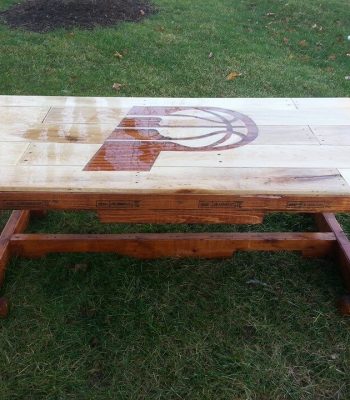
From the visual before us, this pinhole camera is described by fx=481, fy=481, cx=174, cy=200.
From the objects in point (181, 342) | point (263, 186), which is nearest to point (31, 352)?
point (181, 342)

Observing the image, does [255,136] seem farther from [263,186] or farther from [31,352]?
[31,352]

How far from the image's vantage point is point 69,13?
23.2 feet

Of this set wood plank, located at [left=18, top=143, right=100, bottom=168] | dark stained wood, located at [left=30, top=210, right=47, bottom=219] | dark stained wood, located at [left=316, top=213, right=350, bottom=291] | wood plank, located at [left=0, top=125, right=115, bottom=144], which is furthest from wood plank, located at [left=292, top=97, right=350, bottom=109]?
dark stained wood, located at [left=30, top=210, right=47, bottom=219]

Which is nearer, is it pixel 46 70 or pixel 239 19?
pixel 46 70

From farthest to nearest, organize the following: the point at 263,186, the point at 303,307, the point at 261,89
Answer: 1. the point at 261,89
2. the point at 303,307
3. the point at 263,186

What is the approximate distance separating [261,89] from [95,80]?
180 cm

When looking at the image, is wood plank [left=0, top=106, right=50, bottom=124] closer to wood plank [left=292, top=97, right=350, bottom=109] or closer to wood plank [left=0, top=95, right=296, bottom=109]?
wood plank [left=0, top=95, right=296, bottom=109]

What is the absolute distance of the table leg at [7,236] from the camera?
7.88 feet

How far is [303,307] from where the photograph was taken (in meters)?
2.53

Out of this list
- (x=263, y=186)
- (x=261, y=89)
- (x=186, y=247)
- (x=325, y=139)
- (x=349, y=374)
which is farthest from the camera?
(x=261, y=89)

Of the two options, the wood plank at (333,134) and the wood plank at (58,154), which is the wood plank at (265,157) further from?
the wood plank at (58,154)

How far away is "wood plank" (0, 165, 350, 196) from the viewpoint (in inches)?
75.1

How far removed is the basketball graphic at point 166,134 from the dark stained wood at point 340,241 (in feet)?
2.74

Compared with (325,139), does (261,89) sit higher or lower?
lower
